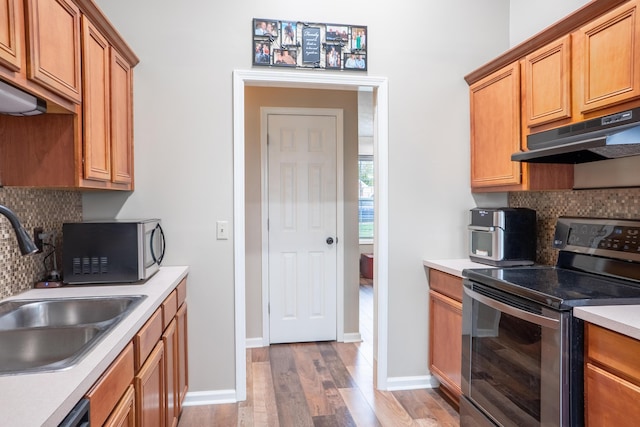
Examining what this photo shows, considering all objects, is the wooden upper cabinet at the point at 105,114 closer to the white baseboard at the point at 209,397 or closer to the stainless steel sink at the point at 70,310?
the stainless steel sink at the point at 70,310

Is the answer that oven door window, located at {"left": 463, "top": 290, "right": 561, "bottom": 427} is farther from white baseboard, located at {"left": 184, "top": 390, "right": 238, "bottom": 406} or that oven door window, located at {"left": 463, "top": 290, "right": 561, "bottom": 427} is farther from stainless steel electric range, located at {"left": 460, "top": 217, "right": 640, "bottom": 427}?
white baseboard, located at {"left": 184, "top": 390, "right": 238, "bottom": 406}

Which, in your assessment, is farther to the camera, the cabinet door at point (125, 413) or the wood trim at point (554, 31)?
the wood trim at point (554, 31)

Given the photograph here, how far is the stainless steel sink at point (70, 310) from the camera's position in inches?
63.0

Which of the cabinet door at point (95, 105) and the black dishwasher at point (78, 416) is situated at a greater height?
the cabinet door at point (95, 105)

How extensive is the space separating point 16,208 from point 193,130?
103 cm

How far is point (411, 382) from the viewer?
275 cm

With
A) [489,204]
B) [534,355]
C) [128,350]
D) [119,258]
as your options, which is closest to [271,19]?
[119,258]

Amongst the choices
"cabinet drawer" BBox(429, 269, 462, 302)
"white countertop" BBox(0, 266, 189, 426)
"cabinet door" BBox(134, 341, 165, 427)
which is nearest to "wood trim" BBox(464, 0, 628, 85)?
"cabinet drawer" BBox(429, 269, 462, 302)

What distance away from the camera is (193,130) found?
2500 mm

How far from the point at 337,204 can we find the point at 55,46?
2487mm

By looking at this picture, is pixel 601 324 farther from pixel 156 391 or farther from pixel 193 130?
pixel 193 130

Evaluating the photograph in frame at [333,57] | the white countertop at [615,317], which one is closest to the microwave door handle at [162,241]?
the photograph in frame at [333,57]

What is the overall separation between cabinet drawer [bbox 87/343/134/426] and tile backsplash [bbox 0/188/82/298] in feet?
2.50

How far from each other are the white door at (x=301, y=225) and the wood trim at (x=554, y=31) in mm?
1500
